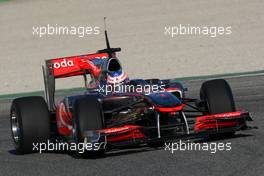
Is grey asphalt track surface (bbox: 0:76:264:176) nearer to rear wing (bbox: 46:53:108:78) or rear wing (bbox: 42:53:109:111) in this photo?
rear wing (bbox: 42:53:109:111)

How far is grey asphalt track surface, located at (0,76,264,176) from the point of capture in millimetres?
8695

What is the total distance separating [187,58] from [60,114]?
11.1 meters

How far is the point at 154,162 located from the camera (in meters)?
9.30

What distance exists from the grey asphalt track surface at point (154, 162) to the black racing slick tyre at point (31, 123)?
0.19 m

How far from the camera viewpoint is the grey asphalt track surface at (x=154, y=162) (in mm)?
8695

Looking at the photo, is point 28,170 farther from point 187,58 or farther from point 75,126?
point 187,58

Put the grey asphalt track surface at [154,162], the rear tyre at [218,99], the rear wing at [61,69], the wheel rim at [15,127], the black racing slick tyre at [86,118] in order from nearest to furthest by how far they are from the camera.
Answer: the grey asphalt track surface at [154,162] → the black racing slick tyre at [86,118] → the rear tyre at [218,99] → the wheel rim at [15,127] → the rear wing at [61,69]

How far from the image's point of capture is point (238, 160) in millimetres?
9094

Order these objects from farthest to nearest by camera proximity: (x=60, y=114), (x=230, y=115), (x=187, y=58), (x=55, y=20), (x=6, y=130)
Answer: (x=55, y=20) < (x=187, y=58) < (x=6, y=130) < (x=60, y=114) < (x=230, y=115)

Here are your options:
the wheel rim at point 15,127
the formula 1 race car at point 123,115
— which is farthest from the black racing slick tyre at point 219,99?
the wheel rim at point 15,127

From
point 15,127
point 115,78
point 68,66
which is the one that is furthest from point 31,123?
point 68,66

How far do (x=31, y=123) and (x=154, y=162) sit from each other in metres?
2.10

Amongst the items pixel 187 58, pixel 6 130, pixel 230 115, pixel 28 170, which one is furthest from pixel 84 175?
pixel 187 58

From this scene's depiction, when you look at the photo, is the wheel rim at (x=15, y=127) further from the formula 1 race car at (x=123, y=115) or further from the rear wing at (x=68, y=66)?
the rear wing at (x=68, y=66)
